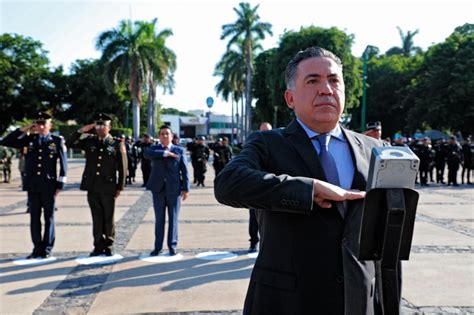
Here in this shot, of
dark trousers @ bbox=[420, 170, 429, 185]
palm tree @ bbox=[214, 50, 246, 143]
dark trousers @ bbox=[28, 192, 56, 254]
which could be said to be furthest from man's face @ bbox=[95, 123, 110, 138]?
palm tree @ bbox=[214, 50, 246, 143]

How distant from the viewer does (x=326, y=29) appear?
107 feet

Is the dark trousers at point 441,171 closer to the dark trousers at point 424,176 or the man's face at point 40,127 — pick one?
the dark trousers at point 424,176

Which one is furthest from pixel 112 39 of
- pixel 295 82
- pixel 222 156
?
pixel 295 82

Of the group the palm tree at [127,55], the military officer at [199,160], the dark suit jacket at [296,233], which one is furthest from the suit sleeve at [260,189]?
the palm tree at [127,55]

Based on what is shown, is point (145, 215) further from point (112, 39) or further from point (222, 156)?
point (112, 39)

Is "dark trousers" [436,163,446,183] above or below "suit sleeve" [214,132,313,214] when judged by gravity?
below

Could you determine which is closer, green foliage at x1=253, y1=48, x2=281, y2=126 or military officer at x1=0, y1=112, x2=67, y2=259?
military officer at x1=0, y1=112, x2=67, y2=259

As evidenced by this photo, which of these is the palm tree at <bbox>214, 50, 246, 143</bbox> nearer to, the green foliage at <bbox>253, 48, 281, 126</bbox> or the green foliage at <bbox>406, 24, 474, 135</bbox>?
the green foliage at <bbox>253, 48, 281, 126</bbox>

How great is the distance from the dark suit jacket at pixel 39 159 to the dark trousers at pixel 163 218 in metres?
1.47

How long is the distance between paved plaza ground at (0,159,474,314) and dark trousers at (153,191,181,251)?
28 cm

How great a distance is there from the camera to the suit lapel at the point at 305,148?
1.81 m

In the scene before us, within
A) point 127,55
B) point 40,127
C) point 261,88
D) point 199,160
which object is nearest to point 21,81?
point 127,55

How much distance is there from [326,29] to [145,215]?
26.2m

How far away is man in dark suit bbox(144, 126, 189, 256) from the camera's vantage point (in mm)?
6582
